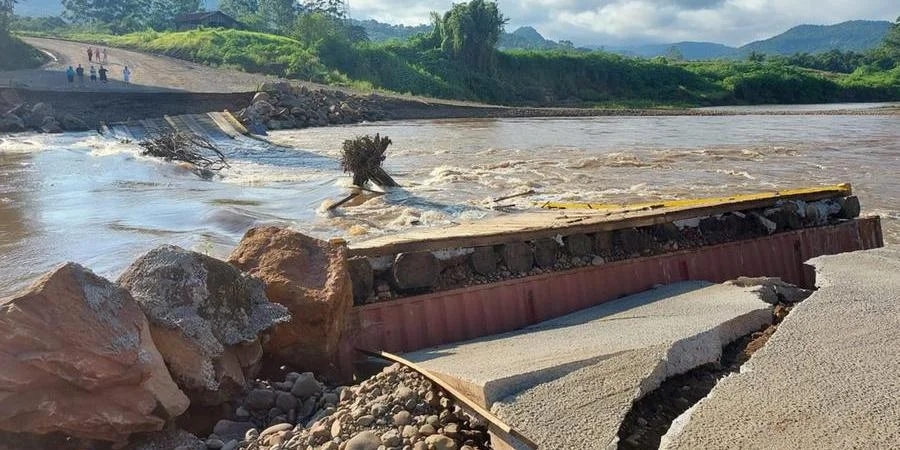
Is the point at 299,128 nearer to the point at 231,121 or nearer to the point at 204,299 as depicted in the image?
the point at 231,121

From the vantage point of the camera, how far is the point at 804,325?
4453mm

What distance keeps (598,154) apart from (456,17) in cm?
4610

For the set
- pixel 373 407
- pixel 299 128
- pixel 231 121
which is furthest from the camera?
pixel 299 128

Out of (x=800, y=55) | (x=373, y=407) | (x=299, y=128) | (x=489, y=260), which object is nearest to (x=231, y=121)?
(x=299, y=128)

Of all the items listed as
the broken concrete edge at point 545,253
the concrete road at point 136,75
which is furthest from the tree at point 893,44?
the broken concrete edge at point 545,253

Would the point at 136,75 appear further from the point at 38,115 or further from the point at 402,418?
the point at 402,418

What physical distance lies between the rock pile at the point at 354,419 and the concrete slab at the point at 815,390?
1.11m

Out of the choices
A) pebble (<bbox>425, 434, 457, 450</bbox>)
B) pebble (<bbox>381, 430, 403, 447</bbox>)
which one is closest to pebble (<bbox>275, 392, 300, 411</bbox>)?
pebble (<bbox>381, 430, 403, 447</bbox>)

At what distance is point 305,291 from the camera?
16.4 ft

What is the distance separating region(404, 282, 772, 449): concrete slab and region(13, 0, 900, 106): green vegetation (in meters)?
43.6

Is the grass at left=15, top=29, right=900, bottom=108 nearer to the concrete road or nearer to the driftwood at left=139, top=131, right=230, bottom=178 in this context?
the concrete road

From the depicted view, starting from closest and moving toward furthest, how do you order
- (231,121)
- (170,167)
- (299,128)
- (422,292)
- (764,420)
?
(764,420) < (422,292) < (170,167) < (231,121) < (299,128)

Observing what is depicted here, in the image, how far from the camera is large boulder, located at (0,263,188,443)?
11.6ft

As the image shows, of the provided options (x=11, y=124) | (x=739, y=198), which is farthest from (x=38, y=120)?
(x=739, y=198)
